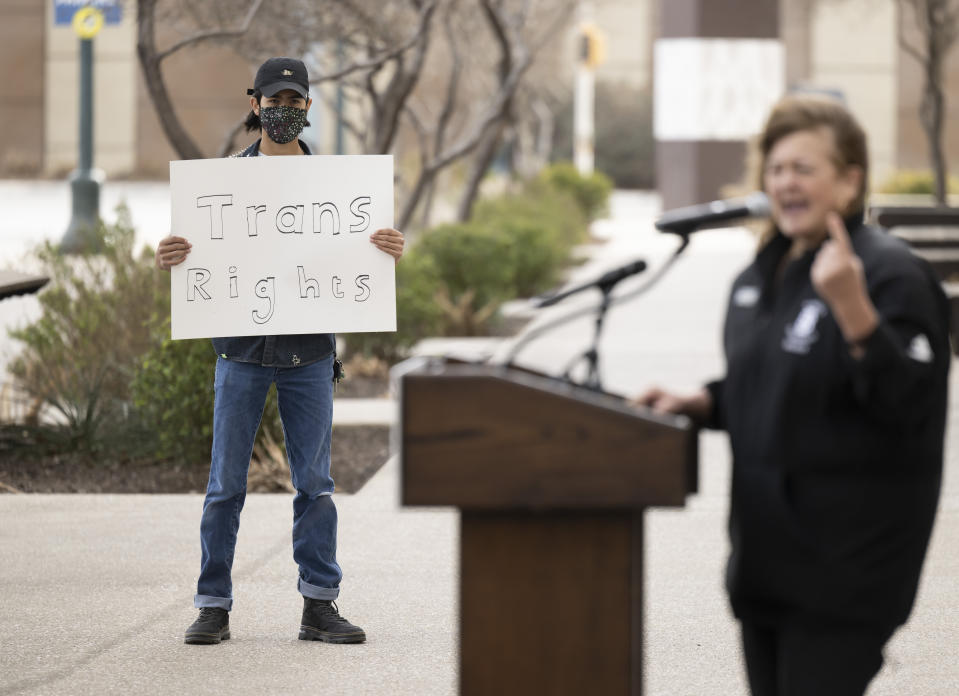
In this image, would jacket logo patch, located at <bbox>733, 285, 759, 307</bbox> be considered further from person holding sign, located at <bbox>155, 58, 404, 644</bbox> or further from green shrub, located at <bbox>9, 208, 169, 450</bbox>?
green shrub, located at <bbox>9, 208, 169, 450</bbox>

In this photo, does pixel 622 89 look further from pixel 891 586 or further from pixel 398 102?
pixel 891 586

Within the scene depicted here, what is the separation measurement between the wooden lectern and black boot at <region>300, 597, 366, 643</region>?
2428mm

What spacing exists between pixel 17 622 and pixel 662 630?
228 centimetres

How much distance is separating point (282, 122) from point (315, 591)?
1.54 metres

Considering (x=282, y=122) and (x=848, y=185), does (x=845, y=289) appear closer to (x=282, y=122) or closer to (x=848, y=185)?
(x=848, y=185)

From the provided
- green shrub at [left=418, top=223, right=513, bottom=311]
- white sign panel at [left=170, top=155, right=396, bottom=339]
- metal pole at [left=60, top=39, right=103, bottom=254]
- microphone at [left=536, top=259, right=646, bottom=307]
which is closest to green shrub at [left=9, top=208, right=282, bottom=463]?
white sign panel at [left=170, top=155, right=396, bottom=339]

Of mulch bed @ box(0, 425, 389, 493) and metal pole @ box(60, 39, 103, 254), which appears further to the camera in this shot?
metal pole @ box(60, 39, 103, 254)

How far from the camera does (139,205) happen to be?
3800cm

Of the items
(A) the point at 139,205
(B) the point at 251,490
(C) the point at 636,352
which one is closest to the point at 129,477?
(B) the point at 251,490

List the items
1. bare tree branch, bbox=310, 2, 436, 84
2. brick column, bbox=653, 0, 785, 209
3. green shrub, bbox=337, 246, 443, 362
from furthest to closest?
brick column, bbox=653, 0, 785, 209, green shrub, bbox=337, 246, 443, 362, bare tree branch, bbox=310, 2, 436, 84

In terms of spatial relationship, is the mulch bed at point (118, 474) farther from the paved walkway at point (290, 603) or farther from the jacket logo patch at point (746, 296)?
the jacket logo patch at point (746, 296)

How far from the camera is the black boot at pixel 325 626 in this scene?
544cm

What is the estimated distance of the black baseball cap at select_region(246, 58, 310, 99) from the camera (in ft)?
17.0

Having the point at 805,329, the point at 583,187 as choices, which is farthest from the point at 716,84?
the point at 805,329
